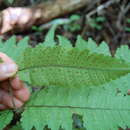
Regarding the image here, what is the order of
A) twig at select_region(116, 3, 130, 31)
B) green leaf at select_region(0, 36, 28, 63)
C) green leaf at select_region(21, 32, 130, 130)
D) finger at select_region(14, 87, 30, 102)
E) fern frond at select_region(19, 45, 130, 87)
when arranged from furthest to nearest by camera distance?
1. twig at select_region(116, 3, 130, 31)
2. green leaf at select_region(0, 36, 28, 63)
3. finger at select_region(14, 87, 30, 102)
4. green leaf at select_region(21, 32, 130, 130)
5. fern frond at select_region(19, 45, 130, 87)

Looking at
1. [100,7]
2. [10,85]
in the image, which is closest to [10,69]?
[10,85]

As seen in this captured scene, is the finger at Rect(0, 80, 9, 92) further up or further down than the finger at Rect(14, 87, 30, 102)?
further up

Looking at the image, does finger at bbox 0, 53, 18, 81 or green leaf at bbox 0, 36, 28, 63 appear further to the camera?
green leaf at bbox 0, 36, 28, 63

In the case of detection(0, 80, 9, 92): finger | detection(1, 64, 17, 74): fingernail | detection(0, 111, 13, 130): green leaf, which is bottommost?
detection(0, 111, 13, 130): green leaf

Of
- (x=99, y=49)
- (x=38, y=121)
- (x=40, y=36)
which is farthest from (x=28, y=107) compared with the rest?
(x=40, y=36)

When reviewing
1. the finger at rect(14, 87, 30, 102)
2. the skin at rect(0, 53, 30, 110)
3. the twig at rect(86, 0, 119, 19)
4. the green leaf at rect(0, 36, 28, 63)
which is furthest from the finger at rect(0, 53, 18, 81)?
the twig at rect(86, 0, 119, 19)

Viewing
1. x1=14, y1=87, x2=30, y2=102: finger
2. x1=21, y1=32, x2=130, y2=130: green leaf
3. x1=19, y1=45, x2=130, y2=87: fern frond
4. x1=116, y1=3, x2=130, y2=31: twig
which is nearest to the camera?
x1=19, y1=45, x2=130, y2=87: fern frond

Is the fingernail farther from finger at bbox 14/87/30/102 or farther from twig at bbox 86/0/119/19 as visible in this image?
twig at bbox 86/0/119/19
